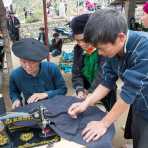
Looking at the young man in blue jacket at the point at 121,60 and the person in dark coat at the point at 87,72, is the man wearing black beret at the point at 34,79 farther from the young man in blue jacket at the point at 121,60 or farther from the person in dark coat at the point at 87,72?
the young man in blue jacket at the point at 121,60

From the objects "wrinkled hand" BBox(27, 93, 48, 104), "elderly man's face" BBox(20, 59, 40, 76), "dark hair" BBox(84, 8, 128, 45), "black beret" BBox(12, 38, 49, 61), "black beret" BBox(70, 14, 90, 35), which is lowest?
"wrinkled hand" BBox(27, 93, 48, 104)

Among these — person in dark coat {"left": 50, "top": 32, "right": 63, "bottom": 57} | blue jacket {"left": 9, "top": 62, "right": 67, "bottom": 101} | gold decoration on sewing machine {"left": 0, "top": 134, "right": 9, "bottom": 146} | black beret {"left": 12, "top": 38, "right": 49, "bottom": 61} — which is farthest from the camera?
person in dark coat {"left": 50, "top": 32, "right": 63, "bottom": 57}

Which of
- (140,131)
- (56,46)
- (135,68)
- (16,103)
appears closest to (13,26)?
(56,46)

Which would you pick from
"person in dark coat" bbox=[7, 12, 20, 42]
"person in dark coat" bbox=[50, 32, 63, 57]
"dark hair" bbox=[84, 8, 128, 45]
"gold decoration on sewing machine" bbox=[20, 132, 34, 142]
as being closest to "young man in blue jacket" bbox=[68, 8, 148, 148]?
"dark hair" bbox=[84, 8, 128, 45]

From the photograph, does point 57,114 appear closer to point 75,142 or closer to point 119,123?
point 75,142

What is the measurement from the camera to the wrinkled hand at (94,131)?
1.37 meters

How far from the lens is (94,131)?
4.59ft

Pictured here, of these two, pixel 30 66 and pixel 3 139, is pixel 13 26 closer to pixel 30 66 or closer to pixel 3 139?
pixel 30 66

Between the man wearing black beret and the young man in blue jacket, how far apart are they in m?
0.42

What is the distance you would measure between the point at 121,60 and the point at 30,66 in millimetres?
658

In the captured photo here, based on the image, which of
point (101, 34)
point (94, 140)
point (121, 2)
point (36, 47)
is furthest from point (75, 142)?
point (121, 2)

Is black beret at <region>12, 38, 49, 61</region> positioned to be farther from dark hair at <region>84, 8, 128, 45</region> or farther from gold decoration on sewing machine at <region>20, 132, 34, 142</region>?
dark hair at <region>84, 8, 128, 45</region>

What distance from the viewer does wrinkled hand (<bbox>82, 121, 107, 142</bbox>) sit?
53.8 inches

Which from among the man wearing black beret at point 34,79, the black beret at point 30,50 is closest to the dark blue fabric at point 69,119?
the man wearing black beret at point 34,79
